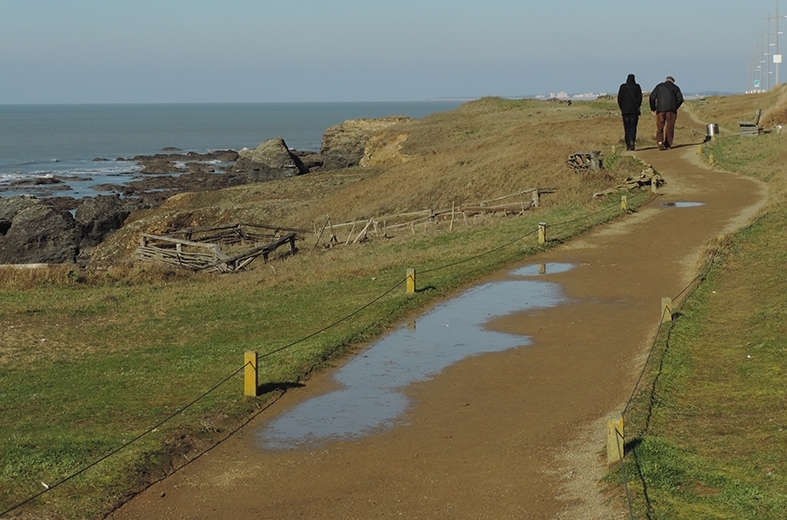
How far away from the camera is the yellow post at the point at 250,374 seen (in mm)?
13477

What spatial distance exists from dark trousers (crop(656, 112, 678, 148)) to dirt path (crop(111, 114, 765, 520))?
1749 centimetres

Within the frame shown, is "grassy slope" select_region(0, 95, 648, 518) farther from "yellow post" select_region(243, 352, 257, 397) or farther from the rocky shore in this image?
the rocky shore

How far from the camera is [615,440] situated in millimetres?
10219

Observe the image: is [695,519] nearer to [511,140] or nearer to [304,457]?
[304,457]

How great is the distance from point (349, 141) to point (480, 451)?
64.6 metres

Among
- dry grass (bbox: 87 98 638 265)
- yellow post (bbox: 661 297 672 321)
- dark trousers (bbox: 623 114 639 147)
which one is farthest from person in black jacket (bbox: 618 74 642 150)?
yellow post (bbox: 661 297 672 321)

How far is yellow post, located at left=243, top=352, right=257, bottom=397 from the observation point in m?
13.5

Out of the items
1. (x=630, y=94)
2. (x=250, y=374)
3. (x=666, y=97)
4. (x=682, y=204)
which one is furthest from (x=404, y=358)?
(x=666, y=97)

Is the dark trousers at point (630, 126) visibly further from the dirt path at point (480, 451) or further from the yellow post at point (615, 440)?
the yellow post at point (615, 440)

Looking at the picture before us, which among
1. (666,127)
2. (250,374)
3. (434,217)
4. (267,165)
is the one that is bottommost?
(250,374)

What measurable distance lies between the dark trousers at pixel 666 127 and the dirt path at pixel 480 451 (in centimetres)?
1749

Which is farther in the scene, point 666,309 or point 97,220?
point 97,220

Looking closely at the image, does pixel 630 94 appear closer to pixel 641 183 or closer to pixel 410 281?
pixel 641 183

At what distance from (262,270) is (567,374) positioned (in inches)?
584
